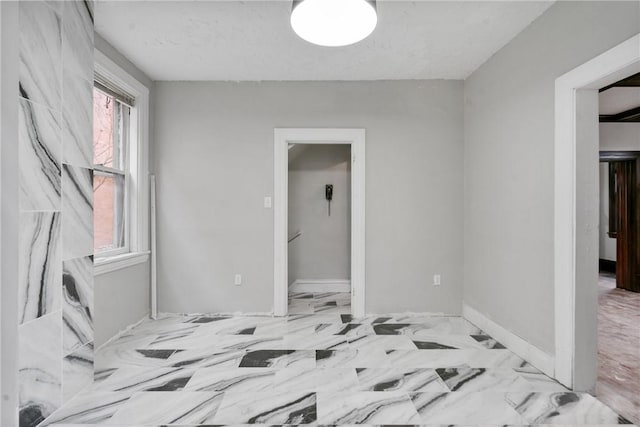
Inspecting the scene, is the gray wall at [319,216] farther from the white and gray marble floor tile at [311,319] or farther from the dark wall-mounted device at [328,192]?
the white and gray marble floor tile at [311,319]

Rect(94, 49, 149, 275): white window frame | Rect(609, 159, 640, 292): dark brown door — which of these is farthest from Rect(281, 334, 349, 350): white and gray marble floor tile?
Rect(609, 159, 640, 292): dark brown door

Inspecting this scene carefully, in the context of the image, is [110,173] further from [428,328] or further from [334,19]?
[428,328]

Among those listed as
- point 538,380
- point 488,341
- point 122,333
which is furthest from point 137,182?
point 538,380

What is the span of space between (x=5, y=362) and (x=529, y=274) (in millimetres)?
3243

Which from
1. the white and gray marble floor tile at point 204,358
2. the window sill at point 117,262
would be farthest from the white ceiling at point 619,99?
the window sill at point 117,262

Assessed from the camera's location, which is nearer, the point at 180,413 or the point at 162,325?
the point at 180,413

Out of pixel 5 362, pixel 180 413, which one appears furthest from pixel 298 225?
pixel 5 362

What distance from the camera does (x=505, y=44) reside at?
9.05ft

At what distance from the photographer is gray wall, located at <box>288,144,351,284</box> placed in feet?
15.8

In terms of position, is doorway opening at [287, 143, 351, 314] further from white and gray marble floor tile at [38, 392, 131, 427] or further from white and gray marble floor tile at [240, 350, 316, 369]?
white and gray marble floor tile at [38, 392, 131, 427]

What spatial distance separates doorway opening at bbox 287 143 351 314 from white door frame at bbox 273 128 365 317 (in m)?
1.21

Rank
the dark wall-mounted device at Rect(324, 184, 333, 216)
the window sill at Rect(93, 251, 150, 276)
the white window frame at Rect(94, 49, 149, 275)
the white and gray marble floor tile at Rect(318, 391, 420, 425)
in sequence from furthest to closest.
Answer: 1. the dark wall-mounted device at Rect(324, 184, 333, 216)
2. the white window frame at Rect(94, 49, 149, 275)
3. the window sill at Rect(93, 251, 150, 276)
4. the white and gray marble floor tile at Rect(318, 391, 420, 425)

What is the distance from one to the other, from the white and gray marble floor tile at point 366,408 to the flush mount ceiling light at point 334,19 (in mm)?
2024

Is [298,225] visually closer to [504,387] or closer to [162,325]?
[162,325]
